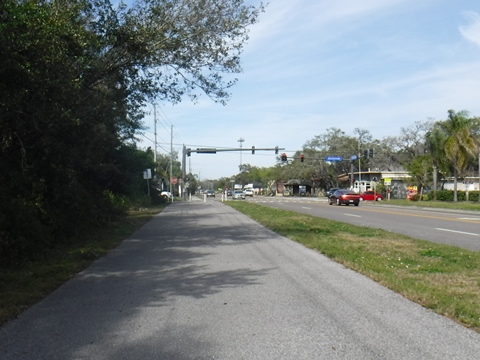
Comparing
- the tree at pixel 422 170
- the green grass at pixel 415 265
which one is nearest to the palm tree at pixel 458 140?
the tree at pixel 422 170

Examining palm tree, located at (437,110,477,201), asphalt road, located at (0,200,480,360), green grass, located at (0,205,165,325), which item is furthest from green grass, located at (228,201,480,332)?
palm tree, located at (437,110,477,201)

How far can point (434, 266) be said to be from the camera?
1094 centimetres

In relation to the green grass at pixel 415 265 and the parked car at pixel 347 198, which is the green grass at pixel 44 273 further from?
the parked car at pixel 347 198

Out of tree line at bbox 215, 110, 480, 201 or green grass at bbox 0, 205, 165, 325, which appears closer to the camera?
green grass at bbox 0, 205, 165, 325

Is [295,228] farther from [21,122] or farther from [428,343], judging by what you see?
[428,343]

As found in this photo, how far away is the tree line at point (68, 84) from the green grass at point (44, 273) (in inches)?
18.2

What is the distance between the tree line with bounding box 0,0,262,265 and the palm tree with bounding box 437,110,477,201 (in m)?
39.7

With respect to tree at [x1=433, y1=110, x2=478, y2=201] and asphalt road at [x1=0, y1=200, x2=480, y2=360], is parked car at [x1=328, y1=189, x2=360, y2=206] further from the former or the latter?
asphalt road at [x1=0, y1=200, x2=480, y2=360]

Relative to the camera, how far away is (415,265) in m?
11.2

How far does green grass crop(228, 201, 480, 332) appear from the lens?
301 inches

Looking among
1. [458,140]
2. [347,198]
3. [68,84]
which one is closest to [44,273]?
[68,84]

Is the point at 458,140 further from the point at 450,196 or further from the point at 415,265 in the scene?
the point at 415,265

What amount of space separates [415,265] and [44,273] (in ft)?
24.3

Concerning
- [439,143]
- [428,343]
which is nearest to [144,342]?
[428,343]
